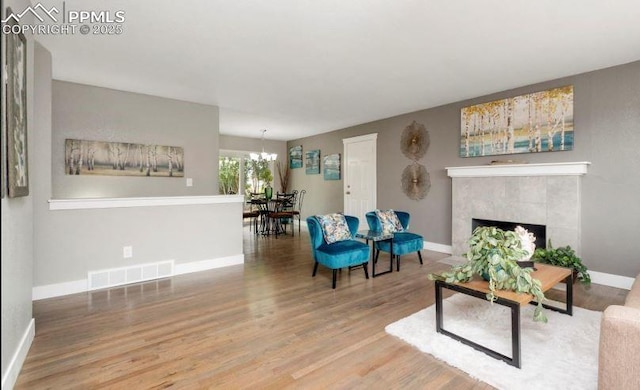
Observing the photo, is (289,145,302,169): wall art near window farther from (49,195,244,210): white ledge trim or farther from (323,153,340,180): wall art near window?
(49,195,244,210): white ledge trim

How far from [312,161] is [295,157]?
32.1 inches

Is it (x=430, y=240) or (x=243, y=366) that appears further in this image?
(x=430, y=240)

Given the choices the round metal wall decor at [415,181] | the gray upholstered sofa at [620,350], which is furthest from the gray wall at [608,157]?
the gray upholstered sofa at [620,350]

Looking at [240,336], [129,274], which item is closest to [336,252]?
[240,336]

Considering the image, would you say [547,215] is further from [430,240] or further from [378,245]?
A: [378,245]

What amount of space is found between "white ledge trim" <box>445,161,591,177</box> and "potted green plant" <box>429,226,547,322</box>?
7.03ft

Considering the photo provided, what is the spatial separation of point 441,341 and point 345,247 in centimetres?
154

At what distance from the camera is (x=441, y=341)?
223cm

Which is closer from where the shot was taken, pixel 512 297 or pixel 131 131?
pixel 512 297

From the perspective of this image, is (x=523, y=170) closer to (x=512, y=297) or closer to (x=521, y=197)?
(x=521, y=197)

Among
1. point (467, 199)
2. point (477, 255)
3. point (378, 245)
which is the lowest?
point (378, 245)

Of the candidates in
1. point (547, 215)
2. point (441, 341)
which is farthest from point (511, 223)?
point (441, 341)

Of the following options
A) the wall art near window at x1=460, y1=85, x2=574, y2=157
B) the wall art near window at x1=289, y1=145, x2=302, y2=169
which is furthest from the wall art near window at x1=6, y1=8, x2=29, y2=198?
the wall art near window at x1=289, y1=145, x2=302, y2=169

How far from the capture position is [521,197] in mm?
4121
